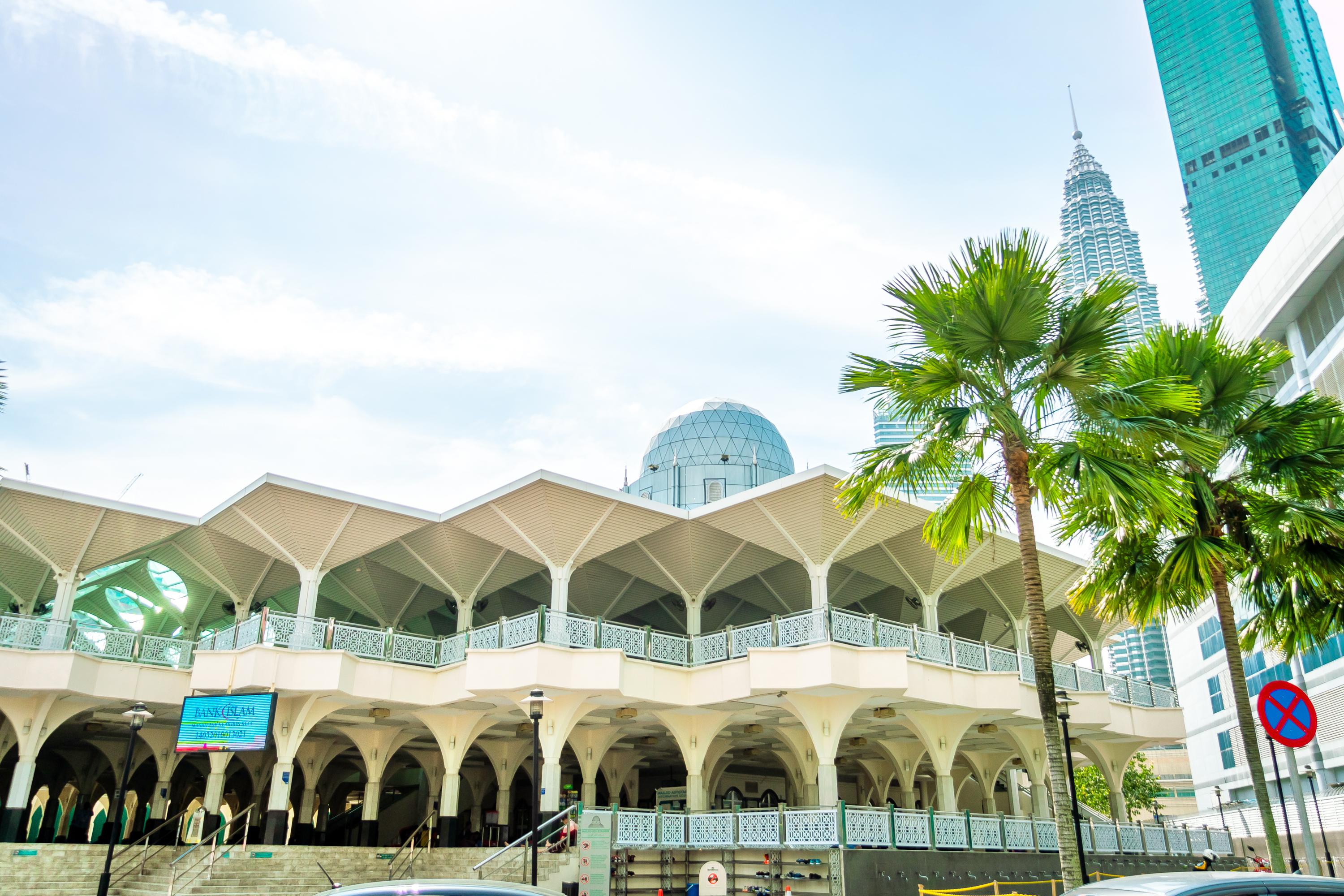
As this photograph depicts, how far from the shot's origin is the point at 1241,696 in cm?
1234

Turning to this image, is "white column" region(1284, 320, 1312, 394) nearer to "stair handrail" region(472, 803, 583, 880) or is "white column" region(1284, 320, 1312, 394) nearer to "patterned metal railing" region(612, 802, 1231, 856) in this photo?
"patterned metal railing" region(612, 802, 1231, 856)

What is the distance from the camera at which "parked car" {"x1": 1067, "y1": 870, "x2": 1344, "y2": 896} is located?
17.6 feet

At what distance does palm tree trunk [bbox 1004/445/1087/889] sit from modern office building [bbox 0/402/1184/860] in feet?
27.6

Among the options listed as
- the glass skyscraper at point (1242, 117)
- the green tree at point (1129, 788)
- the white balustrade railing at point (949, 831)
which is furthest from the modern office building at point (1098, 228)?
the white balustrade railing at point (949, 831)

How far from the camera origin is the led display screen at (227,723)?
19.5m

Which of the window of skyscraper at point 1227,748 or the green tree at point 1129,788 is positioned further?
the green tree at point 1129,788

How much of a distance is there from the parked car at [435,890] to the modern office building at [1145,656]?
16385 centimetres

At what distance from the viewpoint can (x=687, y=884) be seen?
19.3 metres

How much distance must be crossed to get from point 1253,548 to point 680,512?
1277cm

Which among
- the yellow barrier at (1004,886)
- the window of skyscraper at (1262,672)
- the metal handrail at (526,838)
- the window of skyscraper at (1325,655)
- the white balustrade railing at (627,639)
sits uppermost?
the window of skyscraper at (1262,672)

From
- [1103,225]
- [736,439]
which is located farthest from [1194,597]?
[1103,225]

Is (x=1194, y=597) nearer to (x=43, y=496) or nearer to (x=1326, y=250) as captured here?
(x=1326, y=250)

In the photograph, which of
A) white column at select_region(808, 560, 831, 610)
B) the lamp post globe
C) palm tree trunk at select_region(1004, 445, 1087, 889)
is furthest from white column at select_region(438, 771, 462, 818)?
palm tree trunk at select_region(1004, 445, 1087, 889)

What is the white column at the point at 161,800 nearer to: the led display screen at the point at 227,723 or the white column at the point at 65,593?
the white column at the point at 65,593
